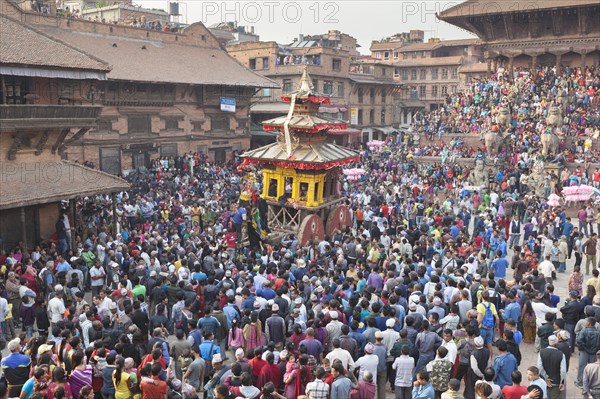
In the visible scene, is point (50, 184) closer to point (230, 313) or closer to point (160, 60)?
point (230, 313)

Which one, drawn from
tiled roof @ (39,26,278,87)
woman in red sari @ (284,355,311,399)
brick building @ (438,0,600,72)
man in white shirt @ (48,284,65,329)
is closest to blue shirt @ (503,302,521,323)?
woman in red sari @ (284,355,311,399)

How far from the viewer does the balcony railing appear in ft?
59.3

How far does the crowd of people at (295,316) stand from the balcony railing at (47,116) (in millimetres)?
3252

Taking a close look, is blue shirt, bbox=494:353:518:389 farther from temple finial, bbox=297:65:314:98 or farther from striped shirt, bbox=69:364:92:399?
temple finial, bbox=297:65:314:98

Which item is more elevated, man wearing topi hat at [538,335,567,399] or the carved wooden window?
the carved wooden window

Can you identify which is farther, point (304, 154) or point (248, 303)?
point (304, 154)

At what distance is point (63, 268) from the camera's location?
1462 cm

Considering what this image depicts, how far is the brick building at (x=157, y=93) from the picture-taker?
34.6 metres

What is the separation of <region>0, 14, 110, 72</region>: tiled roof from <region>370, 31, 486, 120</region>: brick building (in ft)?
160

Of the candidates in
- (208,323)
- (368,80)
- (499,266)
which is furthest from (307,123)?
(368,80)

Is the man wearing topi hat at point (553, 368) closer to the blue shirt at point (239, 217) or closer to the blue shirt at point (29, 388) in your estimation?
the blue shirt at point (29, 388)

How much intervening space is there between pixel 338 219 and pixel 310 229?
7.32 ft

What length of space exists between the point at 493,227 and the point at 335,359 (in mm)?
12107

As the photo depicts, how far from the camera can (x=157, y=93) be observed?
37.7m
